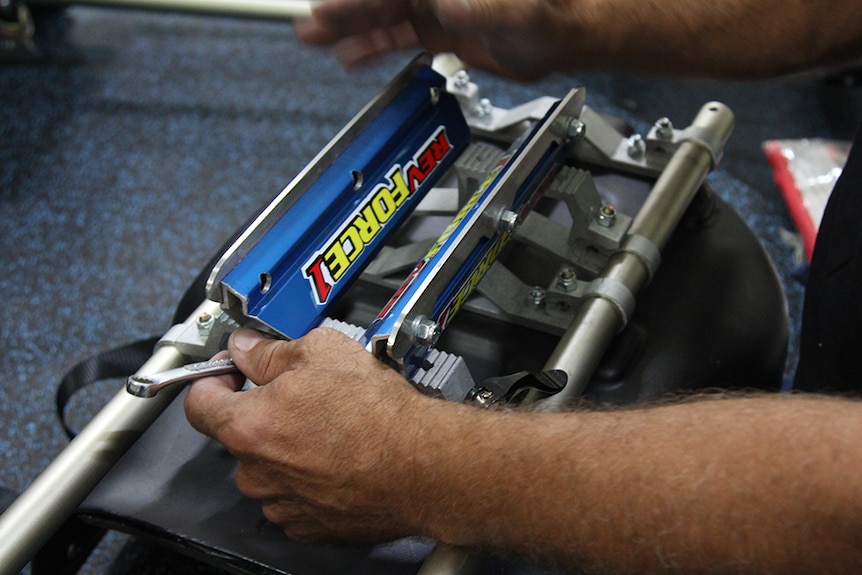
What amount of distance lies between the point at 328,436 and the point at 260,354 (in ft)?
0.36

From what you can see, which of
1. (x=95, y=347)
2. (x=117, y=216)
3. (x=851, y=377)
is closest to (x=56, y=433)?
(x=95, y=347)

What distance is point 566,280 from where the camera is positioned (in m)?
0.81

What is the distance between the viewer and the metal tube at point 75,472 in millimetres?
640

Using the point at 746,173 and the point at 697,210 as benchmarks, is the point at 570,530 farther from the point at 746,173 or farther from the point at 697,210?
the point at 746,173

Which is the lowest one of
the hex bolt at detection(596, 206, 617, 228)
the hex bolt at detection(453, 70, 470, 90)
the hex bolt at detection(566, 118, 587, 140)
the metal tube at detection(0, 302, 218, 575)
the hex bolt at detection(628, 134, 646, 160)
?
the metal tube at detection(0, 302, 218, 575)

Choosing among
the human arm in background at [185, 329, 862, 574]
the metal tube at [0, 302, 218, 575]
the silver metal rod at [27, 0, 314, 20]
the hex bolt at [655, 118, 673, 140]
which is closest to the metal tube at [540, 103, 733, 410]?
the hex bolt at [655, 118, 673, 140]

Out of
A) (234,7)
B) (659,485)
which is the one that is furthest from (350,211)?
(234,7)

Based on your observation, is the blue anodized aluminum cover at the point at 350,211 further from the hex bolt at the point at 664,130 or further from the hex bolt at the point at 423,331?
the hex bolt at the point at 664,130

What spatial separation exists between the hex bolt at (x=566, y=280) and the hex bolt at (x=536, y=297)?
0.07 ft

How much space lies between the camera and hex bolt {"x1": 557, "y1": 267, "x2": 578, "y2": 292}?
806 mm

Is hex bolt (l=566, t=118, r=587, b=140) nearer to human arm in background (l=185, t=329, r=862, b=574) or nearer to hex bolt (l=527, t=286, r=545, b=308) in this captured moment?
hex bolt (l=527, t=286, r=545, b=308)

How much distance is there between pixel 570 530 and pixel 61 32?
1842mm

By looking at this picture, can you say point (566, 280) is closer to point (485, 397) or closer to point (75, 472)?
point (485, 397)

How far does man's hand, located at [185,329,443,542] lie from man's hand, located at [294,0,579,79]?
0.32m
